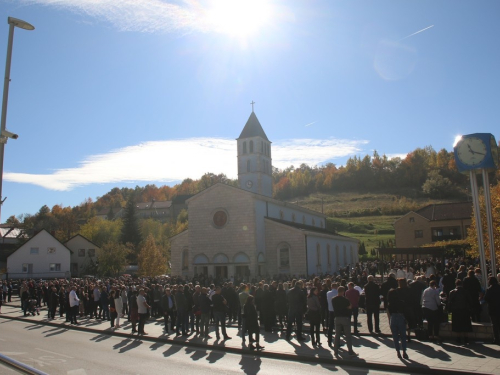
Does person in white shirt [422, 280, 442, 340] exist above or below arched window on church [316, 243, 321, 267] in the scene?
below

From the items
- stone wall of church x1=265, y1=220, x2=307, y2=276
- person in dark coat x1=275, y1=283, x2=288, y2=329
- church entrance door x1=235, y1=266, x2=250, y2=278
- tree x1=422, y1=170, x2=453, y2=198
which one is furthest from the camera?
tree x1=422, y1=170, x2=453, y2=198

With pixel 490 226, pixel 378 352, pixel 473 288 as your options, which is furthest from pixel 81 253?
pixel 473 288

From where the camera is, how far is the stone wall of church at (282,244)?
39.5 metres

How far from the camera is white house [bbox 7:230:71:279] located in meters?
53.5

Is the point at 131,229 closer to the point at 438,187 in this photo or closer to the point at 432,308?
the point at 432,308

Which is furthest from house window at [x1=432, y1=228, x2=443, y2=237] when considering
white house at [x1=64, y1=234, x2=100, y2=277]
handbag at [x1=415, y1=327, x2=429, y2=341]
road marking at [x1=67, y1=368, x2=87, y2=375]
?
road marking at [x1=67, y1=368, x2=87, y2=375]

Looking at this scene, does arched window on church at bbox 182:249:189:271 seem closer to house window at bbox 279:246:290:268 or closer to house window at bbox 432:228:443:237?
house window at bbox 279:246:290:268

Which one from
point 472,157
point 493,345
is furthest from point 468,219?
point 493,345

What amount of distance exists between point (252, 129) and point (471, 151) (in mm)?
39120

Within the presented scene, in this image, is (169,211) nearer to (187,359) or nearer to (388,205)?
(388,205)

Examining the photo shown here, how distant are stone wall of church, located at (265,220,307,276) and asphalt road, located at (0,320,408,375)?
25.1 metres

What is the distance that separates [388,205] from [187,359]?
105 meters

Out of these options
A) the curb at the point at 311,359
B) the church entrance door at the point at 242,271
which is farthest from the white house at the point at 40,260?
the curb at the point at 311,359

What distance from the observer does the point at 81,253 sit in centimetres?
6256
